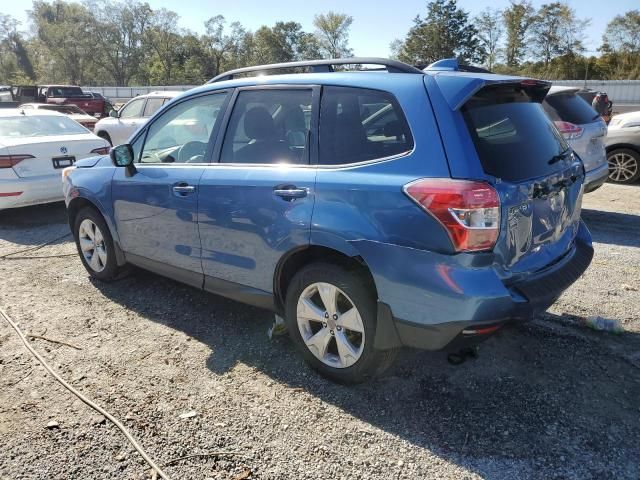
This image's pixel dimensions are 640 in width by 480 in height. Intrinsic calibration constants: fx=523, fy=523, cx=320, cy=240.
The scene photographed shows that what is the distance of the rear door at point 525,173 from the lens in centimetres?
264

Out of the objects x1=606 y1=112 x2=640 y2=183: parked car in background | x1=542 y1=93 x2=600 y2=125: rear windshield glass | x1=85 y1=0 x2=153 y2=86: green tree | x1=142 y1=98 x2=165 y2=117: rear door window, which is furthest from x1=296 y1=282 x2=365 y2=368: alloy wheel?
x1=85 y1=0 x2=153 y2=86: green tree

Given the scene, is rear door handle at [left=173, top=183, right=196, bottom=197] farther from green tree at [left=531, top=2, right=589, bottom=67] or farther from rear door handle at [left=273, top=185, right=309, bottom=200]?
green tree at [left=531, top=2, right=589, bottom=67]

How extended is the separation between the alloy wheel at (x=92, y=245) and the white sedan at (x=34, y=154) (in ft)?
8.65

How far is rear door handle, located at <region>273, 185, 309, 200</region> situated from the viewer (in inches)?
119

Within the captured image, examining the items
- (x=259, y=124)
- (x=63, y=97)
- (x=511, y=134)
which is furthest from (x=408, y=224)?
(x=63, y=97)

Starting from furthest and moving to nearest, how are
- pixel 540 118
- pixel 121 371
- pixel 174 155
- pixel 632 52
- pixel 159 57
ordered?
pixel 159 57 < pixel 632 52 < pixel 174 155 < pixel 121 371 < pixel 540 118

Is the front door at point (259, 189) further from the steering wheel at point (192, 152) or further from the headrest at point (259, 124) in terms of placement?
the steering wheel at point (192, 152)

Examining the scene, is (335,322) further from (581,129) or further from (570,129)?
(581,129)

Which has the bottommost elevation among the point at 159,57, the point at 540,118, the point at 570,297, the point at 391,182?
the point at 570,297

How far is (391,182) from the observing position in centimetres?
268

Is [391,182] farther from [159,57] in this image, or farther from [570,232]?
[159,57]

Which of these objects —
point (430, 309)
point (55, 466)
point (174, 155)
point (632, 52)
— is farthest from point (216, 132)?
point (632, 52)

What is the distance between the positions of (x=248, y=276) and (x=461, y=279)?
1.51 metres

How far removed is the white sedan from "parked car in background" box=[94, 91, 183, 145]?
12.0 ft
